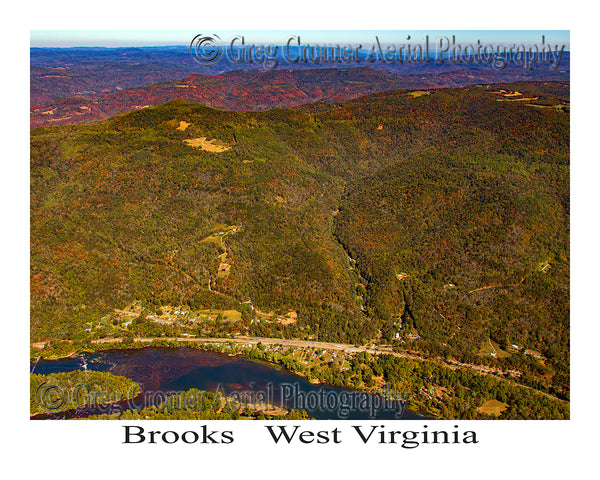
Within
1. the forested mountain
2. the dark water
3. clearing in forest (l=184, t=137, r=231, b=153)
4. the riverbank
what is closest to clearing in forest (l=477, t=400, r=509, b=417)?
the riverbank

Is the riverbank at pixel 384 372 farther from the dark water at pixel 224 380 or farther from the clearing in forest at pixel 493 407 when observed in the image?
the dark water at pixel 224 380

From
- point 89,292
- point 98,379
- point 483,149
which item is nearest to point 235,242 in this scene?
point 89,292

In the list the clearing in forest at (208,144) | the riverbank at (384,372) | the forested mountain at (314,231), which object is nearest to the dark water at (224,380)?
the riverbank at (384,372)

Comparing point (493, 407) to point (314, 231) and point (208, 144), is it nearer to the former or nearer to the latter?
point (314, 231)

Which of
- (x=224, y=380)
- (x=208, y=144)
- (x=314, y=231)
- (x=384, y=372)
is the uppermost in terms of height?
(x=208, y=144)

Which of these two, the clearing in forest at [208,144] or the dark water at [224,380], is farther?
the clearing in forest at [208,144]

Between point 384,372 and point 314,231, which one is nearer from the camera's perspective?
point 384,372

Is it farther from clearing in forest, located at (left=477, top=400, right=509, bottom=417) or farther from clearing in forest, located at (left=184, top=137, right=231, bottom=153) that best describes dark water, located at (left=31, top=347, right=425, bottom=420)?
clearing in forest, located at (left=184, top=137, right=231, bottom=153)

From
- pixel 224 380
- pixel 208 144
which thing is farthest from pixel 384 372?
pixel 208 144
